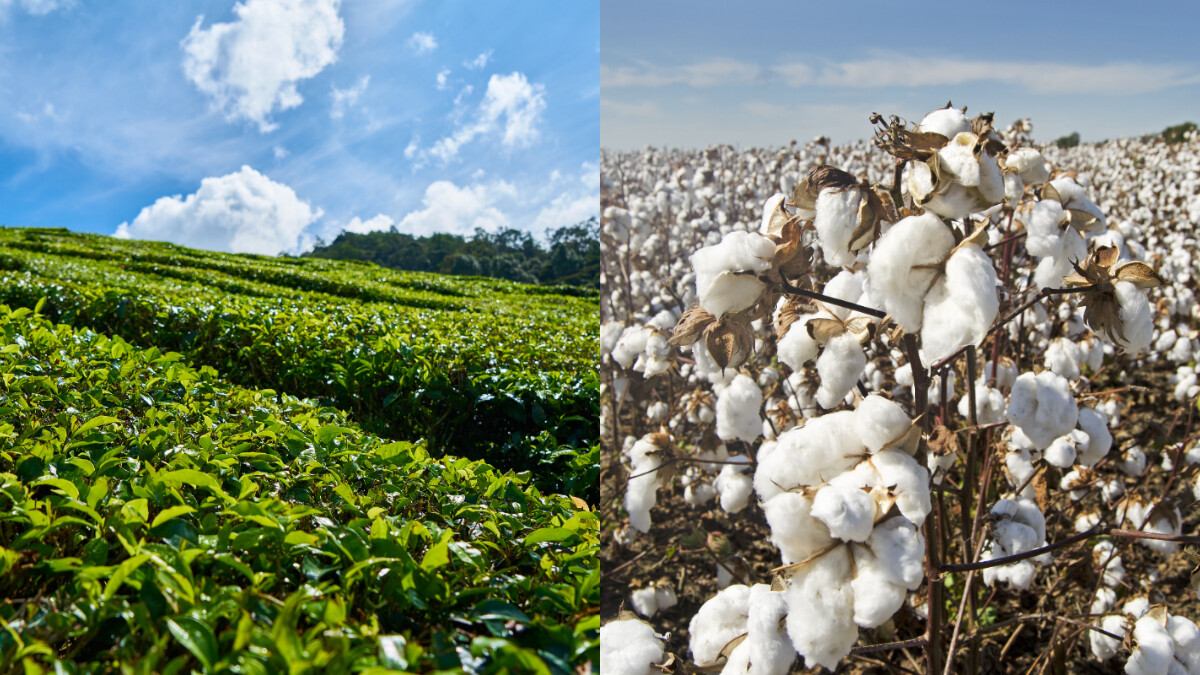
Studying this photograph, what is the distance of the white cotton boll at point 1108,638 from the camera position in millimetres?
2127

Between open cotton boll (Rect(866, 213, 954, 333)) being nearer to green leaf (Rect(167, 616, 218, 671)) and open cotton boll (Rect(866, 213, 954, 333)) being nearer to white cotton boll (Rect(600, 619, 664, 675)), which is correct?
white cotton boll (Rect(600, 619, 664, 675))

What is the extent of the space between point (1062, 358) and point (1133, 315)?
1.62 metres

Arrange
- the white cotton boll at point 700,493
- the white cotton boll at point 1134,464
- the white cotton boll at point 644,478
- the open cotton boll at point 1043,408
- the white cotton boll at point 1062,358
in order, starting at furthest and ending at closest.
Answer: the white cotton boll at point 700,493 → the white cotton boll at point 1134,464 → the white cotton boll at point 1062,358 → the white cotton boll at point 644,478 → the open cotton boll at point 1043,408

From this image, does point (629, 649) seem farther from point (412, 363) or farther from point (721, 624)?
point (412, 363)

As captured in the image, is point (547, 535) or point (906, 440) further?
point (547, 535)

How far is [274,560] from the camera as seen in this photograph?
4.56ft

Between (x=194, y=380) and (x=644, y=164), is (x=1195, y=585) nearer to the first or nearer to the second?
(x=194, y=380)

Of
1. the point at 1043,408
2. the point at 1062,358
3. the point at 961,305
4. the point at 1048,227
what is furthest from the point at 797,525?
the point at 1062,358

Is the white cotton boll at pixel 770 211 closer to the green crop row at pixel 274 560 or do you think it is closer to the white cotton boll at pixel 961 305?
the white cotton boll at pixel 961 305

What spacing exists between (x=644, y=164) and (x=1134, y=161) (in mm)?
9237

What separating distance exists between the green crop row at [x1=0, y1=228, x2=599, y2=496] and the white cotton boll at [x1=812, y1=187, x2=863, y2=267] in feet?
6.98

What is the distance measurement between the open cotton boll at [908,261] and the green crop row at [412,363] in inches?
86.7

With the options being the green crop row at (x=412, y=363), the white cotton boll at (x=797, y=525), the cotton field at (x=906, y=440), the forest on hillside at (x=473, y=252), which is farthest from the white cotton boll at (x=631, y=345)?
the forest on hillside at (x=473, y=252)

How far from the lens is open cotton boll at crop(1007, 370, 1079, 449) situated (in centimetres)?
172
